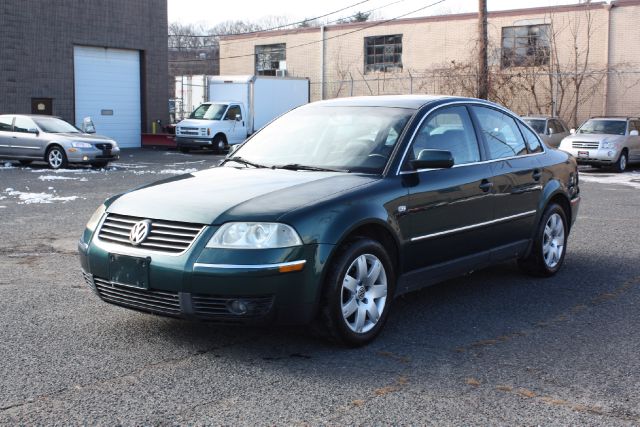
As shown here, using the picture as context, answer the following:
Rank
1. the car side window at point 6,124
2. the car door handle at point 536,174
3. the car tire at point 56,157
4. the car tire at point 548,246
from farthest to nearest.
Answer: the car side window at point 6,124
the car tire at point 56,157
the car tire at point 548,246
the car door handle at point 536,174

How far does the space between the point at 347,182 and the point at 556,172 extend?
3002 millimetres

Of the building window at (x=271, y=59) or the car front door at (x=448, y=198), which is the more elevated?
the building window at (x=271, y=59)

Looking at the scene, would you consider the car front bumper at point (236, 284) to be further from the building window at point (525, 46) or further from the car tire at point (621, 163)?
the building window at point (525, 46)

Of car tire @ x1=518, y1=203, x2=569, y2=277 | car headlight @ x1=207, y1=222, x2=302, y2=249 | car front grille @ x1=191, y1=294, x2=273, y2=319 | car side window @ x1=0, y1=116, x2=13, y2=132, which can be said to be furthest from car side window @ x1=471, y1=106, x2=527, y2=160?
car side window @ x1=0, y1=116, x2=13, y2=132

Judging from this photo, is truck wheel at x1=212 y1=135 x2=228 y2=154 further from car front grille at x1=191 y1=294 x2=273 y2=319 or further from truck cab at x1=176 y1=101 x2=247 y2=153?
car front grille at x1=191 y1=294 x2=273 y2=319

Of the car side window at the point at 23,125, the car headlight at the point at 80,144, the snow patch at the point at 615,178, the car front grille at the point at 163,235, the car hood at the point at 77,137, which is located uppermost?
the car side window at the point at 23,125

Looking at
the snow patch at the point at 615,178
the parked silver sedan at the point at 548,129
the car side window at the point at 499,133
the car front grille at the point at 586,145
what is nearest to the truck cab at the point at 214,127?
the parked silver sedan at the point at 548,129

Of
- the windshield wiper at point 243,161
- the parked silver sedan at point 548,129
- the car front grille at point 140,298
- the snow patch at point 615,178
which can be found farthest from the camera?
the parked silver sedan at point 548,129

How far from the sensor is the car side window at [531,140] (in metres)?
7.66

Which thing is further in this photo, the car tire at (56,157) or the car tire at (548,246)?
the car tire at (56,157)

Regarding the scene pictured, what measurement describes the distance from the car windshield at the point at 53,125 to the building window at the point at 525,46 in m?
20.9

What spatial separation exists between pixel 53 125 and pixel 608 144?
15144mm

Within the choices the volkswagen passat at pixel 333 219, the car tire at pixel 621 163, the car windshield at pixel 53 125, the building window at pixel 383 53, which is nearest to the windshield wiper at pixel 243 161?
the volkswagen passat at pixel 333 219

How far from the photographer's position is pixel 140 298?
5.16 meters
